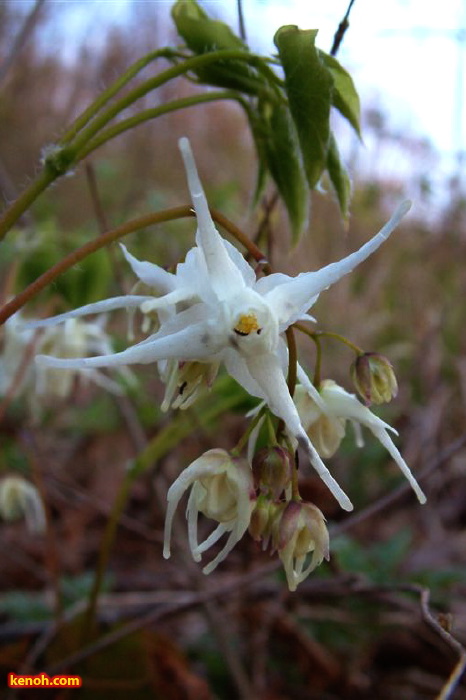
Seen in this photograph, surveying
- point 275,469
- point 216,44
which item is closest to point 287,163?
point 216,44

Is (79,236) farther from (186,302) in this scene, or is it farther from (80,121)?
(186,302)

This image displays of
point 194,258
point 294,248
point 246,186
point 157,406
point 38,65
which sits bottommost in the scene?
point 246,186

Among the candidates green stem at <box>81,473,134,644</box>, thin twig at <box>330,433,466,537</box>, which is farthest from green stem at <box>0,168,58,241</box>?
thin twig at <box>330,433,466,537</box>

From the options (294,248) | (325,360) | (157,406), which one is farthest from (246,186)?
(294,248)

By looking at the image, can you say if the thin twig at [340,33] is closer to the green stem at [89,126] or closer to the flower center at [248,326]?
the green stem at [89,126]

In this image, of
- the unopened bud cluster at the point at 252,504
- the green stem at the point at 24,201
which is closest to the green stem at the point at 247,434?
the unopened bud cluster at the point at 252,504
